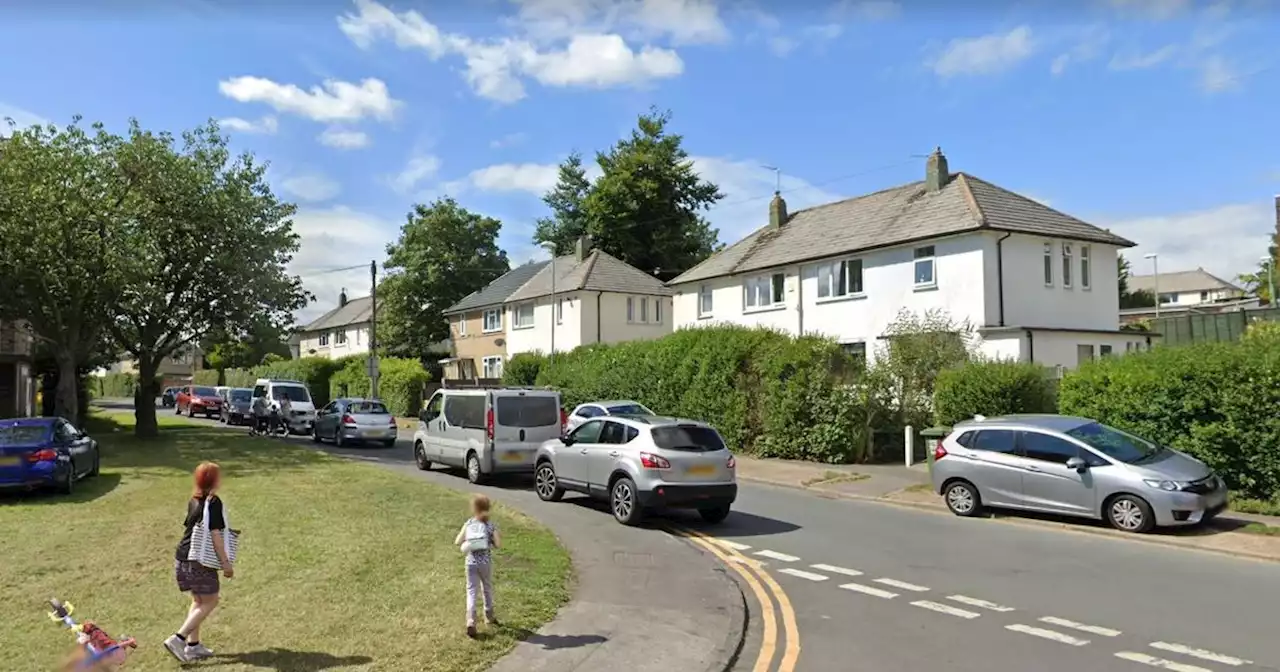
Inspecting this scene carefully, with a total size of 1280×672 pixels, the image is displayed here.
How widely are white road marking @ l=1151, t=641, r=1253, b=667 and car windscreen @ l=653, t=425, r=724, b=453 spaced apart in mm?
6891

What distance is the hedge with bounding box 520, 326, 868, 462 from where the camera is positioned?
22.0m

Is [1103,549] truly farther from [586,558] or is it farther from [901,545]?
[586,558]

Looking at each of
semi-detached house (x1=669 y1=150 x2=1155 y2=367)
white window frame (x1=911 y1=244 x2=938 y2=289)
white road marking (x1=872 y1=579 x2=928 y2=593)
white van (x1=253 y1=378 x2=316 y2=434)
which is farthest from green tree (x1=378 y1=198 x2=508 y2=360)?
white road marking (x1=872 y1=579 x2=928 y2=593)

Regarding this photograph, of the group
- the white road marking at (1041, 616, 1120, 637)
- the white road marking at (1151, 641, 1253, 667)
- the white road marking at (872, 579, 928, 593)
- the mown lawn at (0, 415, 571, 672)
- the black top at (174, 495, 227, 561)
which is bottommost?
the white road marking at (872, 579, 928, 593)

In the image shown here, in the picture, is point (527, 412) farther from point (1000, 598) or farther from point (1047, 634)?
point (1047, 634)

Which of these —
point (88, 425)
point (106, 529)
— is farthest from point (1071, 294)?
point (88, 425)

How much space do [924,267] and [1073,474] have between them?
15660 mm

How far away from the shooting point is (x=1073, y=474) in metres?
13.3

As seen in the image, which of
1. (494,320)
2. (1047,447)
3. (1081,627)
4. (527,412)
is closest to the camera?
(1081,627)

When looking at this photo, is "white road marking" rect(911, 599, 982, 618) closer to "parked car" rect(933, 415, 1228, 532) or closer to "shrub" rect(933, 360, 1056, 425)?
"parked car" rect(933, 415, 1228, 532)

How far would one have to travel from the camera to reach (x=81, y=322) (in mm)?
26531

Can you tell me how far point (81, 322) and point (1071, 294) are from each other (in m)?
30.3

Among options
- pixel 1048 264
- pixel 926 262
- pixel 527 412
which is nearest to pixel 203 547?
pixel 527 412

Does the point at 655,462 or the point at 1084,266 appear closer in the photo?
the point at 655,462
